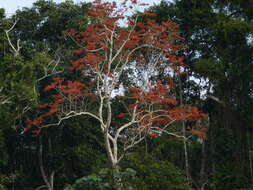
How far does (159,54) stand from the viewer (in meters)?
9.56

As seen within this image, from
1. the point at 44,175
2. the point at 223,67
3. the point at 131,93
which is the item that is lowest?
the point at 44,175

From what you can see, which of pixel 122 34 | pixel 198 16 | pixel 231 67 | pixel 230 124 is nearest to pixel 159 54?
Answer: pixel 122 34

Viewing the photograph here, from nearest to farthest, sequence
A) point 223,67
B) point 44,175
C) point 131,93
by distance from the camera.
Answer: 1. point 223,67
2. point 131,93
3. point 44,175

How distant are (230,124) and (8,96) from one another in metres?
6.57

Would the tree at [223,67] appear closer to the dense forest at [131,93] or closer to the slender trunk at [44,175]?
the dense forest at [131,93]

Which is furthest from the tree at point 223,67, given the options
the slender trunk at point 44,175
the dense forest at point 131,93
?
the slender trunk at point 44,175

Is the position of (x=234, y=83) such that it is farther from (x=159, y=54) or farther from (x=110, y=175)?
(x=110, y=175)

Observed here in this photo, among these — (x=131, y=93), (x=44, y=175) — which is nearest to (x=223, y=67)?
(x=131, y=93)

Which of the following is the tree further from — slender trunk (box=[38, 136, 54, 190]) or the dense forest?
slender trunk (box=[38, 136, 54, 190])

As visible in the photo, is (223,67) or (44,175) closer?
(223,67)

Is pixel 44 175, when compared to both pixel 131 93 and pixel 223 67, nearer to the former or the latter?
pixel 131 93

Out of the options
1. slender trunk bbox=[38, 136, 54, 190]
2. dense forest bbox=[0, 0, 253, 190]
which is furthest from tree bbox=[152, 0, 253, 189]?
slender trunk bbox=[38, 136, 54, 190]

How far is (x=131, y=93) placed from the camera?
502 inches

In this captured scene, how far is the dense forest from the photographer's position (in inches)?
349
